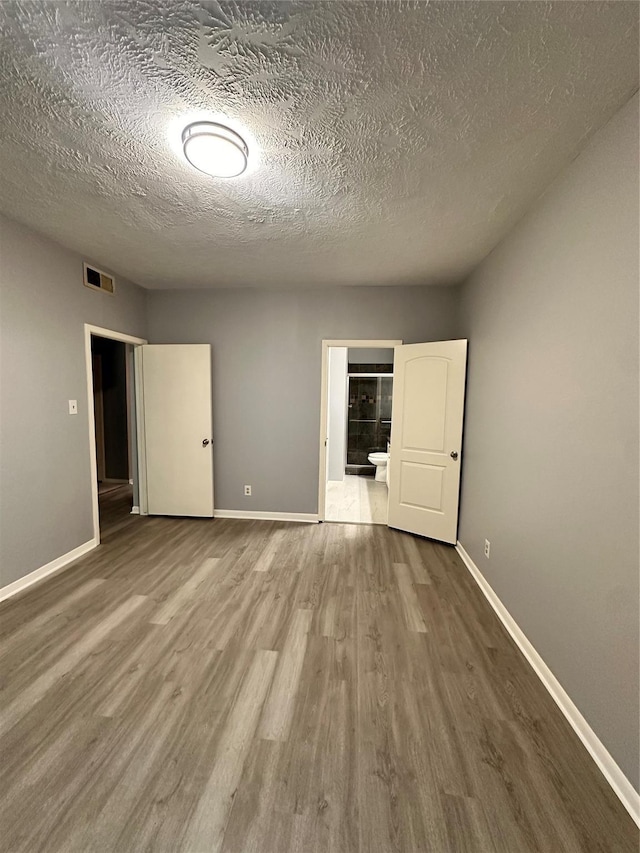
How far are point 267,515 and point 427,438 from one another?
1.97 m

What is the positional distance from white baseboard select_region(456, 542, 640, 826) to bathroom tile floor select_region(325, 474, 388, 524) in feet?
6.01

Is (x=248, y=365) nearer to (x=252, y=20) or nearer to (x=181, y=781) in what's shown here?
(x=252, y=20)

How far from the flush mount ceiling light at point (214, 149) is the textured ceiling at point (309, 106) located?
0.20 ft

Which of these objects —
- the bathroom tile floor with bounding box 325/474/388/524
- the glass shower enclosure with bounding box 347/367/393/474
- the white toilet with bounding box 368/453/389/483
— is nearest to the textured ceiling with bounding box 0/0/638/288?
the bathroom tile floor with bounding box 325/474/388/524

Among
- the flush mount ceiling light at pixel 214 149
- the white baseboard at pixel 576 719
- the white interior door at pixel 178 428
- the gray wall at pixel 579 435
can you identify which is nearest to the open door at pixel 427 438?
the gray wall at pixel 579 435

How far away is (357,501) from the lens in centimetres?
461

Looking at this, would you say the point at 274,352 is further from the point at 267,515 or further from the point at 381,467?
the point at 381,467

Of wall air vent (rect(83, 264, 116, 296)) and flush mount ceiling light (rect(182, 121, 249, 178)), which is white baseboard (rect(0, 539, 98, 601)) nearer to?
wall air vent (rect(83, 264, 116, 296))

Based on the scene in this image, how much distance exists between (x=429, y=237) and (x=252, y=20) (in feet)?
5.48

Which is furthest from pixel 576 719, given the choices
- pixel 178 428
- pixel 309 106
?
pixel 178 428

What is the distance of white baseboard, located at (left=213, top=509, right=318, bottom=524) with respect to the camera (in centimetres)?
373

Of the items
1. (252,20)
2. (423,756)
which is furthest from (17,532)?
(252,20)

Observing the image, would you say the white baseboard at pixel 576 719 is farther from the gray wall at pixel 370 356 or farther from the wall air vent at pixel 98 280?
the gray wall at pixel 370 356

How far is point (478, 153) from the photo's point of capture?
1.51 m
